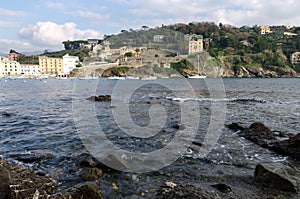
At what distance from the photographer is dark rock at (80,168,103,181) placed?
5.95m

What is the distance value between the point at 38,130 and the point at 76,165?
19.1 feet

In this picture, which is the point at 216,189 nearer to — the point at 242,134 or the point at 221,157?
the point at 221,157

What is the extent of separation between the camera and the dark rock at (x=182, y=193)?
15.4 ft

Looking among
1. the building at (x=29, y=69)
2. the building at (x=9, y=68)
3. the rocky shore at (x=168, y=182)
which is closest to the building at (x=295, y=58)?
the rocky shore at (x=168, y=182)

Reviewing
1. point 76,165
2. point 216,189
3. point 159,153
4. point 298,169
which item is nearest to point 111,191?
point 76,165

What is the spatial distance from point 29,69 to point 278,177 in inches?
6517

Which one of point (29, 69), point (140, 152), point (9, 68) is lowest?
point (140, 152)

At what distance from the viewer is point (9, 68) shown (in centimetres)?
14088

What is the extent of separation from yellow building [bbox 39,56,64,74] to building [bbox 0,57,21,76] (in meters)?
14.1

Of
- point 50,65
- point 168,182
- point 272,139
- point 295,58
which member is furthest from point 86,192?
point 50,65

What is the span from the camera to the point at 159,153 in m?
8.23

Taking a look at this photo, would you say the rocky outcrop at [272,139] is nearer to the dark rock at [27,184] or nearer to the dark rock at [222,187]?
the dark rock at [222,187]

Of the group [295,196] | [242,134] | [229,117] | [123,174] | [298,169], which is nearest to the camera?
[295,196]

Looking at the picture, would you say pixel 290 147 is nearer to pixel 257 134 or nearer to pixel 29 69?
pixel 257 134
